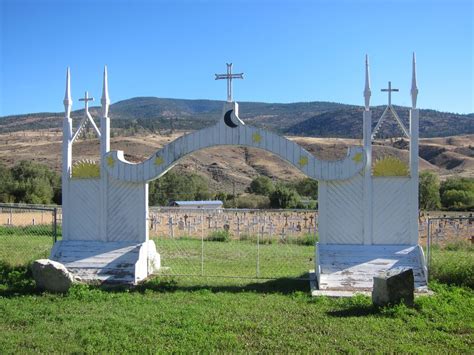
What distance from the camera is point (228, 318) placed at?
355 inches

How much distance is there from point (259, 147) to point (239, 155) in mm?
65199

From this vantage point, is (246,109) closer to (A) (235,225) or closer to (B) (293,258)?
(A) (235,225)

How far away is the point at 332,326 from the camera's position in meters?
8.56

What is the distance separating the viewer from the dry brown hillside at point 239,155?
2554 inches

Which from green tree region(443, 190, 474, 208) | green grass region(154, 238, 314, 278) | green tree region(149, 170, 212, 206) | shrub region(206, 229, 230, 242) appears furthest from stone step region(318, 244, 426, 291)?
green tree region(149, 170, 212, 206)

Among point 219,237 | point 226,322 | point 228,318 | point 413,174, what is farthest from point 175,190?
point 226,322

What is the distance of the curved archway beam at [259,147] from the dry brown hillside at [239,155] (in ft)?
149

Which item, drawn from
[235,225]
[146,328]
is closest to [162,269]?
[146,328]

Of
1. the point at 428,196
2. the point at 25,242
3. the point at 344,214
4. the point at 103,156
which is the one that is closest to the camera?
the point at 344,214

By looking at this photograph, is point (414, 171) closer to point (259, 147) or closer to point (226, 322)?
point (259, 147)

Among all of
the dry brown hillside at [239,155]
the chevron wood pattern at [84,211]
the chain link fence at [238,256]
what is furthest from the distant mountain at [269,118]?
the chevron wood pattern at [84,211]

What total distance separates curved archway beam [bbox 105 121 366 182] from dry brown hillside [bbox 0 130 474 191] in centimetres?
4536

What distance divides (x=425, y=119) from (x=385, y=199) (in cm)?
8963

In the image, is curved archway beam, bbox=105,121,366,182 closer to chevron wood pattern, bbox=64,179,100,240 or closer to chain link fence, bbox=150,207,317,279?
chevron wood pattern, bbox=64,179,100,240
